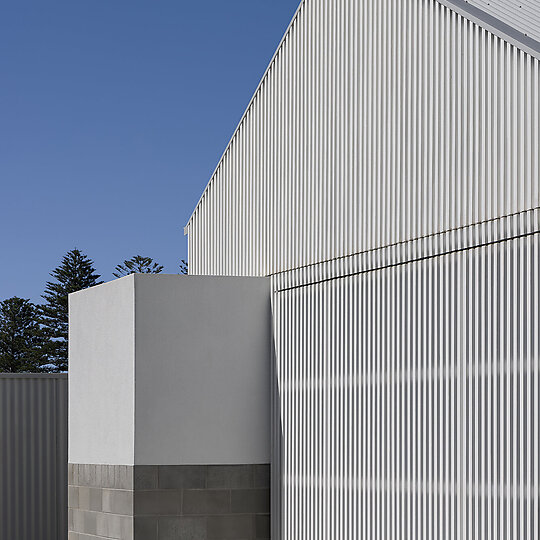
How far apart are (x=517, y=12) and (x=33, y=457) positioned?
459 inches

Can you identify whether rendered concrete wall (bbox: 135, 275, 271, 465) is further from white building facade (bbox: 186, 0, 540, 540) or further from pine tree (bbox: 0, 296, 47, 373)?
pine tree (bbox: 0, 296, 47, 373)

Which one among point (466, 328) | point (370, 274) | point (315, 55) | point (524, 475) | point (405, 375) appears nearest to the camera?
point (524, 475)

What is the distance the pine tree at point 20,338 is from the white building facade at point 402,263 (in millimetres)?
50827

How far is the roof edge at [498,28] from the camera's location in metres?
9.94

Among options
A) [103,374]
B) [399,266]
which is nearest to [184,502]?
[103,374]

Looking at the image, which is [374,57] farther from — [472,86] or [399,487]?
[399,487]

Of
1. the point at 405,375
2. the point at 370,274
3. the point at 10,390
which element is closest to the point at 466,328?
the point at 405,375

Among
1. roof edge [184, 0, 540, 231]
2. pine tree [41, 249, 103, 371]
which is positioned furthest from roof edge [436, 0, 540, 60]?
pine tree [41, 249, 103, 371]

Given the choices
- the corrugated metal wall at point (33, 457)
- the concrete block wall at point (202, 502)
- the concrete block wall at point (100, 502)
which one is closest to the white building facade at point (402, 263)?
the concrete block wall at point (202, 502)

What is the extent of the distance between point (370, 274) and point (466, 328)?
6.32ft

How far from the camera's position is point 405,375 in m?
11.3

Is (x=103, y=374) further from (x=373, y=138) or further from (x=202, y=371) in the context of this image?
(x=373, y=138)

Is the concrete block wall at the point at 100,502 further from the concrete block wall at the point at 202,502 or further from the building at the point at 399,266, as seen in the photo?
the building at the point at 399,266

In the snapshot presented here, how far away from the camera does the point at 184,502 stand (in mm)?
13750
